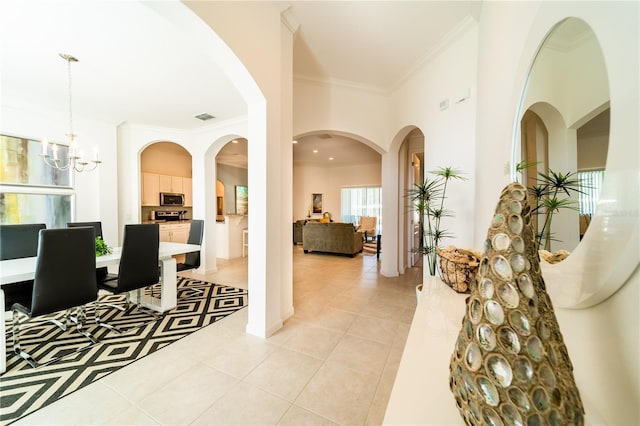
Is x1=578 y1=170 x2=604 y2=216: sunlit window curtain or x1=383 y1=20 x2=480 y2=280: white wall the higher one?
x1=383 y1=20 x2=480 y2=280: white wall

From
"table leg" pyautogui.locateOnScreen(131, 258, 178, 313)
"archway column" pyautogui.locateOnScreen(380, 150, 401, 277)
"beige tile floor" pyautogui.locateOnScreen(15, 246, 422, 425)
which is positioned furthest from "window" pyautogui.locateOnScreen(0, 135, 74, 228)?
"archway column" pyautogui.locateOnScreen(380, 150, 401, 277)

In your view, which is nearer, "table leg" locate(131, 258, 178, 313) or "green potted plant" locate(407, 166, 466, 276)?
"green potted plant" locate(407, 166, 466, 276)

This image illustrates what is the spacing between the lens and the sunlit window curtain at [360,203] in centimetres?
911

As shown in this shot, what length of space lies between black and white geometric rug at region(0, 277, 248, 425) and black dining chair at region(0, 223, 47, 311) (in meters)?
0.45

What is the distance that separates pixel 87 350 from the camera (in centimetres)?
207

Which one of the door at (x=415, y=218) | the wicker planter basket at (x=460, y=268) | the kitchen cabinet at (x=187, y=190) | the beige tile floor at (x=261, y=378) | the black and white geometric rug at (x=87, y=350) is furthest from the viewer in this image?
the kitchen cabinet at (x=187, y=190)

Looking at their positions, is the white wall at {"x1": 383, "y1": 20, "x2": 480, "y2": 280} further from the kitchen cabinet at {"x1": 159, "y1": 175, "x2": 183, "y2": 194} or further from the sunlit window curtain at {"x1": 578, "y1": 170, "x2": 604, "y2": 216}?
the kitchen cabinet at {"x1": 159, "y1": 175, "x2": 183, "y2": 194}

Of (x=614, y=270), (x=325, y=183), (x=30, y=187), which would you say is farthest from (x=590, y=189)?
(x=325, y=183)

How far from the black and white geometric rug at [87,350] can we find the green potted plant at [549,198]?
279 cm

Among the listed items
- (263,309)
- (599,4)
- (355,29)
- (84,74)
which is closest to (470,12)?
(355,29)

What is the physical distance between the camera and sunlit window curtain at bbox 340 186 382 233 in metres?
9.11

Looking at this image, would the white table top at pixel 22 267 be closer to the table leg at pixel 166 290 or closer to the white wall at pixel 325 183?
the table leg at pixel 166 290

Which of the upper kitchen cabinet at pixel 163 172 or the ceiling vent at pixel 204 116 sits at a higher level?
the ceiling vent at pixel 204 116

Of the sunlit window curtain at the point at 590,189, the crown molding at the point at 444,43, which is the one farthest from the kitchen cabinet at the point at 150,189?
the sunlit window curtain at the point at 590,189
